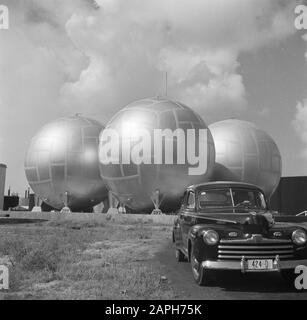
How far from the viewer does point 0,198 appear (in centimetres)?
4069

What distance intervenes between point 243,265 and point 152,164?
55.2ft

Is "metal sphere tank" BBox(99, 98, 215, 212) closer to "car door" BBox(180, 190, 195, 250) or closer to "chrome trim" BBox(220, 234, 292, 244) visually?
"car door" BBox(180, 190, 195, 250)

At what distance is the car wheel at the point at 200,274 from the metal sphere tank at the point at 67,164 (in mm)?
22285

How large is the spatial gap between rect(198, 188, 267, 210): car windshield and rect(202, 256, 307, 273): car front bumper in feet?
5.72

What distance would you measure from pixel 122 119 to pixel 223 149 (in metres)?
8.11

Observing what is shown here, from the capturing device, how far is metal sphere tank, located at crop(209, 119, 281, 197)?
28.1 metres

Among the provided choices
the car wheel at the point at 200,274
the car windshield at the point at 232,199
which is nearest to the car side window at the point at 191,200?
the car windshield at the point at 232,199

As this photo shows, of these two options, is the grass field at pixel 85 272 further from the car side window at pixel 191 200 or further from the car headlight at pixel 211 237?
the car side window at pixel 191 200

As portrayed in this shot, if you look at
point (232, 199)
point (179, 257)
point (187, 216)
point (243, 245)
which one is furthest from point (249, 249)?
point (179, 257)

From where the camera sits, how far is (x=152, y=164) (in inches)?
912
